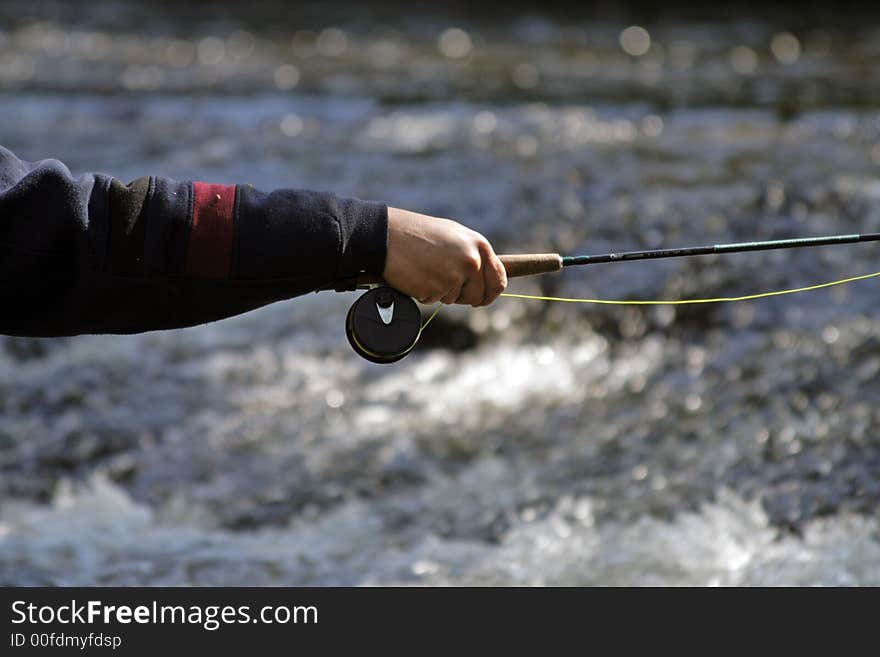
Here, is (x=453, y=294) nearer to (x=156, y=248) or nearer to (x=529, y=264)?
(x=529, y=264)

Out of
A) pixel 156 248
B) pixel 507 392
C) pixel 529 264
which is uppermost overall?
pixel 507 392

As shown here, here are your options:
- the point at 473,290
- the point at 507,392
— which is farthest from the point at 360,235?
the point at 507,392

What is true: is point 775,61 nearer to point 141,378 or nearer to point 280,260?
point 141,378

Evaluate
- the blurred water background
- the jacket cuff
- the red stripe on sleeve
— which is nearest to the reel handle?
the jacket cuff

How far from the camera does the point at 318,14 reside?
11508 millimetres

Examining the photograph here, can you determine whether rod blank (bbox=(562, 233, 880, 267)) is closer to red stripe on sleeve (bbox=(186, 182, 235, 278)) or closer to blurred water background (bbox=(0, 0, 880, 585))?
red stripe on sleeve (bbox=(186, 182, 235, 278))

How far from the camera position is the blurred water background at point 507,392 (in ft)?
11.5

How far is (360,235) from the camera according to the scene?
74.2 inches

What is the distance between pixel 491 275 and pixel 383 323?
199 millimetres

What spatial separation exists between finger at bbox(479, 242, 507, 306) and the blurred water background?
151cm

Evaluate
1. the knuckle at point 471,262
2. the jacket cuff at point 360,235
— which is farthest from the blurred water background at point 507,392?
the jacket cuff at point 360,235

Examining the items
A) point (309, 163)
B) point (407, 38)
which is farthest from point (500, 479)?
point (407, 38)

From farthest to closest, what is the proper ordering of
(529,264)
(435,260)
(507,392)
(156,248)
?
(507,392) < (529,264) < (435,260) < (156,248)
